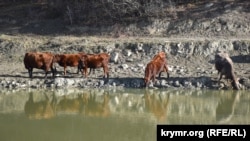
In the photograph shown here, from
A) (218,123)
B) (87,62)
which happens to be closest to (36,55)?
(87,62)

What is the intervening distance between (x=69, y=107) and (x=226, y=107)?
628 centimetres

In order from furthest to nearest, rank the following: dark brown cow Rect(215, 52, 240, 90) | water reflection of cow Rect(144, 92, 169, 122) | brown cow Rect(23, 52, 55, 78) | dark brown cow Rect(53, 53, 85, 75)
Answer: dark brown cow Rect(53, 53, 85, 75), brown cow Rect(23, 52, 55, 78), dark brown cow Rect(215, 52, 240, 90), water reflection of cow Rect(144, 92, 169, 122)

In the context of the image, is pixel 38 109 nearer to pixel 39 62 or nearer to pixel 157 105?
pixel 157 105

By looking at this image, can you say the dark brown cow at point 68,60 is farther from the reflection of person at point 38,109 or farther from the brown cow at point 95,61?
the reflection of person at point 38,109

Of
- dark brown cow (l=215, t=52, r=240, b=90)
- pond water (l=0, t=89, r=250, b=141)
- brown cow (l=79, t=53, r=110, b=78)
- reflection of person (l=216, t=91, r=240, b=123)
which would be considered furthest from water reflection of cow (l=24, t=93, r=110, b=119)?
dark brown cow (l=215, t=52, r=240, b=90)

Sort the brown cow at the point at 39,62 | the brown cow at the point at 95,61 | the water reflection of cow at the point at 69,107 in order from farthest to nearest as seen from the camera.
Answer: the brown cow at the point at 39,62 < the brown cow at the point at 95,61 < the water reflection of cow at the point at 69,107

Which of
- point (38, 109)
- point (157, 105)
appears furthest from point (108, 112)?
point (38, 109)

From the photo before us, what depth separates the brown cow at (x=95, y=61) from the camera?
2636 centimetres

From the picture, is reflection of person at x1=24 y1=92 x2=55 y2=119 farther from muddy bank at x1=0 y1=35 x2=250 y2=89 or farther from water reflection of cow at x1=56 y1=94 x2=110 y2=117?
muddy bank at x1=0 y1=35 x2=250 y2=89

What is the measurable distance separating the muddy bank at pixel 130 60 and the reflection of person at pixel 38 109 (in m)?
2.71

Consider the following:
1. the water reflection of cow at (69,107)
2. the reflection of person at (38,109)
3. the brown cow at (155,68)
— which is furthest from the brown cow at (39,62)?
the brown cow at (155,68)

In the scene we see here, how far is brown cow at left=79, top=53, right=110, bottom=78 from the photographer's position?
26359mm

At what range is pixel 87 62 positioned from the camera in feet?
87.0

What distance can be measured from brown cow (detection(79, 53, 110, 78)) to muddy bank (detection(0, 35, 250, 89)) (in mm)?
532
